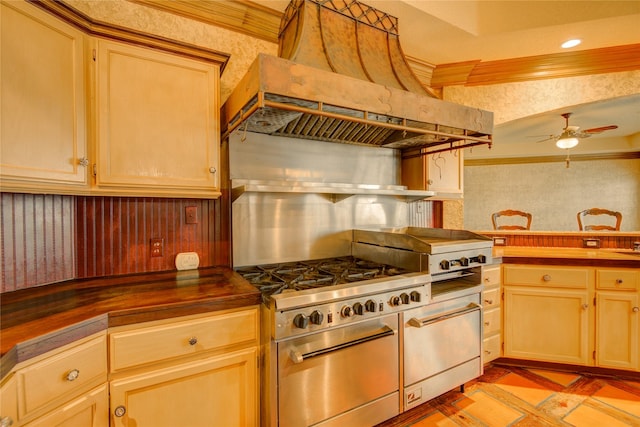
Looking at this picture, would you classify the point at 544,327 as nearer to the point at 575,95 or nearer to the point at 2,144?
the point at 575,95

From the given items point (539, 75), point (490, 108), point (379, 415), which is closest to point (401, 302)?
point (379, 415)

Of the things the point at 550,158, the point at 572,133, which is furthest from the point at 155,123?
the point at 550,158

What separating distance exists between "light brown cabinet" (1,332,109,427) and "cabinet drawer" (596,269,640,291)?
10.5 ft

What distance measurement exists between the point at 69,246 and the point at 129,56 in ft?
3.50

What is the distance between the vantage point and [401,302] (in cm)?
171

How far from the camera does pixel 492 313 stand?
7.86 ft

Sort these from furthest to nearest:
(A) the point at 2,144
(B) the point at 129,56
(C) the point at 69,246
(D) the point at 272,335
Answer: (C) the point at 69,246
(B) the point at 129,56
(D) the point at 272,335
(A) the point at 2,144

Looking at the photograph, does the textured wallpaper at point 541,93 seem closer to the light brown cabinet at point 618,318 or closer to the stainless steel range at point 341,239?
the stainless steel range at point 341,239

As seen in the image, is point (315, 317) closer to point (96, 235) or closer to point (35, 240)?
point (96, 235)

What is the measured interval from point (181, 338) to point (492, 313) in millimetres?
2313

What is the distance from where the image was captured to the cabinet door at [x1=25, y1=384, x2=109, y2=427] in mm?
977

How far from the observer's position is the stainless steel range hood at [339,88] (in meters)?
1.47

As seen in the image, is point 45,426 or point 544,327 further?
point 544,327

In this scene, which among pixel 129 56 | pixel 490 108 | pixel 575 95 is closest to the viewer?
pixel 129 56
